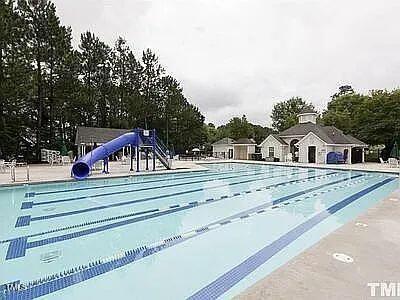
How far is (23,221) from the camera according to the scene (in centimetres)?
721

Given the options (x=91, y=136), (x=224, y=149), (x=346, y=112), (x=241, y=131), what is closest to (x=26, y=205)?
(x=91, y=136)

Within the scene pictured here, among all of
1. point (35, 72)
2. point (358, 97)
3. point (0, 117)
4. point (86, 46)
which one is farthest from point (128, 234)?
point (358, 97)

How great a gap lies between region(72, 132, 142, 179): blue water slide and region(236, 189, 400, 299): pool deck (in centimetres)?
1163

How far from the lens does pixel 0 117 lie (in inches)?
926

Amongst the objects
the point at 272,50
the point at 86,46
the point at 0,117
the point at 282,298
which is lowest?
the point at 282,298

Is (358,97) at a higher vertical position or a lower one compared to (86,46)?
lower

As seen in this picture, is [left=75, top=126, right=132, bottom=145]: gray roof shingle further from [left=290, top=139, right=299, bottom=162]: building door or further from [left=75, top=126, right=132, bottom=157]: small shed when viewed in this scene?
[left=290, top=139, right=299, bottom=162]: building door

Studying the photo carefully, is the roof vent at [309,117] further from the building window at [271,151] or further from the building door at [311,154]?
the building door at [311,154]

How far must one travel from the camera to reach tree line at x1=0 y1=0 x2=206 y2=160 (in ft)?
79.6

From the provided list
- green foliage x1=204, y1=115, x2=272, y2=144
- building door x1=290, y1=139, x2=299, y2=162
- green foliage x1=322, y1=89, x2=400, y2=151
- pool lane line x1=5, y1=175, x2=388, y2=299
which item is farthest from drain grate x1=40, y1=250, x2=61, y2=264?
green foliage x1=204, y1=115, x2=272, y2=144

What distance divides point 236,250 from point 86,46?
111ft

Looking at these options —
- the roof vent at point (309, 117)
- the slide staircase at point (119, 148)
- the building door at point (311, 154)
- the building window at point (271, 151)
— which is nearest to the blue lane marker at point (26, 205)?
the slide staircase at point (119, 148)

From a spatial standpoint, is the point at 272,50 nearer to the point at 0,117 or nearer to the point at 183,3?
the point at 183,3

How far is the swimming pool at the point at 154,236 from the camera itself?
4.09 meters
